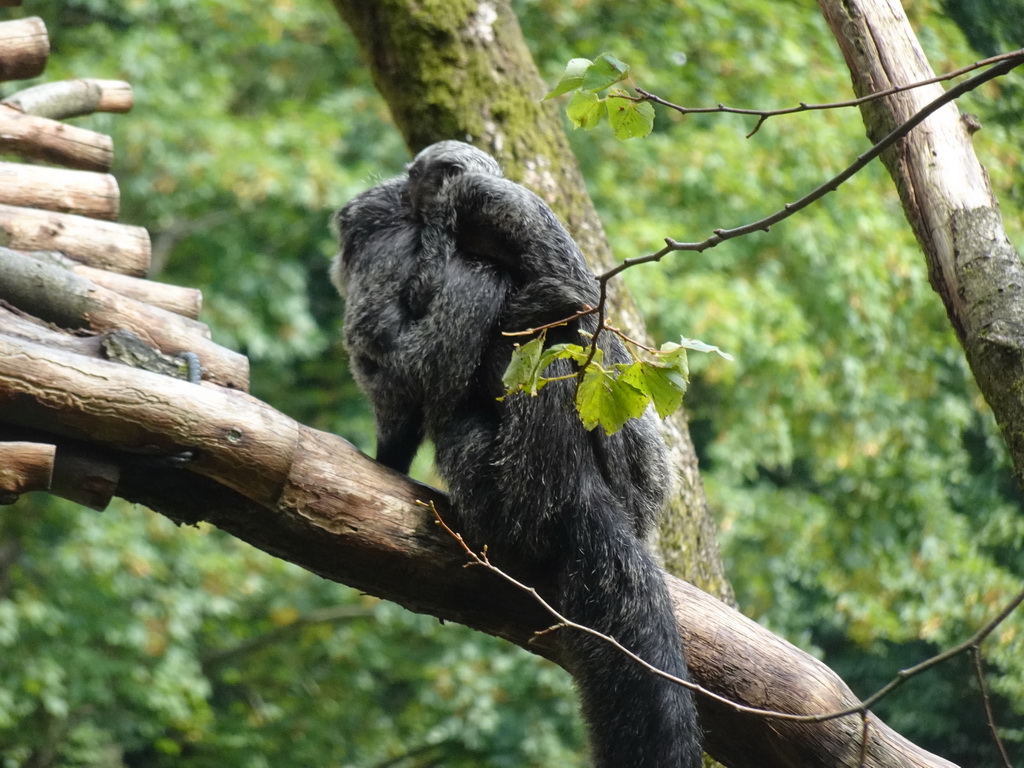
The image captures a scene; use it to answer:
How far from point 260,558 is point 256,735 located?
5.45 feet

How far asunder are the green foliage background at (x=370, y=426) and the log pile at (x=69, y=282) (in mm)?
4244

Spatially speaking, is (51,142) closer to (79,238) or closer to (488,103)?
(79,238)

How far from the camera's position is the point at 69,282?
318cm

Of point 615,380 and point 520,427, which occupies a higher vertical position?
point 615,380

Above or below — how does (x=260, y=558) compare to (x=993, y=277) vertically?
below

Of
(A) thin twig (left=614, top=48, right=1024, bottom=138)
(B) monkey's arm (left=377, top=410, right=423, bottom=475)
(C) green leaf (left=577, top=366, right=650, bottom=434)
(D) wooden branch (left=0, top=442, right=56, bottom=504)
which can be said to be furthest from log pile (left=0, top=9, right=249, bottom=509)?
(A) thin twig (left=614, top=48, right=1024, bottom=138)

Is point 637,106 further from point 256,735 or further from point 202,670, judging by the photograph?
point 202,670

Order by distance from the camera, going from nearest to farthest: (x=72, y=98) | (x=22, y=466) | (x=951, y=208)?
(x=22, y=466) → (x=951, y=208) → (x=72, y=98)

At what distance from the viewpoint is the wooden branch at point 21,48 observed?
156 inches

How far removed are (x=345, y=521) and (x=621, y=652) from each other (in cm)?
84

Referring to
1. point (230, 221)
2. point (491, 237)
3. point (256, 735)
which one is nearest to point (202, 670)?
point (256, 735)

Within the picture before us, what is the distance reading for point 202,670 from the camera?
32.7 ft

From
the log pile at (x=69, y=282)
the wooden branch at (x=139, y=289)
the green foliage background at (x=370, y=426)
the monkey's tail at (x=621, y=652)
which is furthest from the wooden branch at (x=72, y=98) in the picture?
the green foliage background at (x=370, y=426)

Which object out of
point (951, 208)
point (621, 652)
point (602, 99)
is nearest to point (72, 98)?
point (602, 99)
